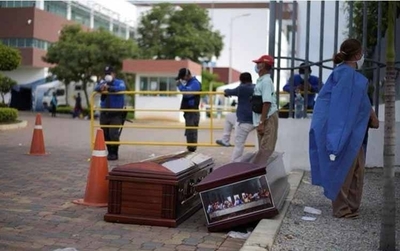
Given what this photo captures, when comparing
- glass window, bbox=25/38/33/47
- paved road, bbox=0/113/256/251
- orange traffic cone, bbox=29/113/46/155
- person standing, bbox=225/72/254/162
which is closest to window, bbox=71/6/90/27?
glass window, bbox=25/38/33/47

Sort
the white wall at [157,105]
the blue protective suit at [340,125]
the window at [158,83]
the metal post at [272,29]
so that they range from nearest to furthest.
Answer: the blue protective suit at [340,125] < the metal post at [272,29] < the white wall at [157,105] < the window at [158,83]

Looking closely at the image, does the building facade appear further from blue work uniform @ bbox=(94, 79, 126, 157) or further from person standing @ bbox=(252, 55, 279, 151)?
person standing @ bbox=(252, 55, 279, 151)

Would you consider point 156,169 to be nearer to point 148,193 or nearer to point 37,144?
point 148,193

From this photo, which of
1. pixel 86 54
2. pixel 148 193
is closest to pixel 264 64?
pixel 148 193

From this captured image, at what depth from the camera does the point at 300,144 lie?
8383 mm

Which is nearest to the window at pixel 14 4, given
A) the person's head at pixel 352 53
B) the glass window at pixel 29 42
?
the glass window at pixel 29 42

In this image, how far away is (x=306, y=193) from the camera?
673cm

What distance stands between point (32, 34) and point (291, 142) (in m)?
30.9

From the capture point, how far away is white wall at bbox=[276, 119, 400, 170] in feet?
27.4

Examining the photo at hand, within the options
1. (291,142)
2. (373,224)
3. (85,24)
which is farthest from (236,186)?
(85,24)

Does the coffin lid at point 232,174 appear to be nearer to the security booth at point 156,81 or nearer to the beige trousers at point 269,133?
the beige trousers at point 269,133

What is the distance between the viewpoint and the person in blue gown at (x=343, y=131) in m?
5.21

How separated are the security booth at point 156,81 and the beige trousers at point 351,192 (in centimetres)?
2763

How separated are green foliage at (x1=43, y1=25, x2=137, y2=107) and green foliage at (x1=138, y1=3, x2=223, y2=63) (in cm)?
506
